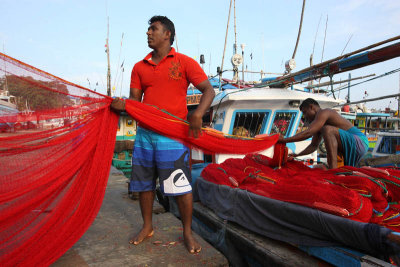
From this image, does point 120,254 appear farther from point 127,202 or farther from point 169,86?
point 127,202

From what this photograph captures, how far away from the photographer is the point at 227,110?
247 inches

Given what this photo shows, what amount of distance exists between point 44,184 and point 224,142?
1.71 m

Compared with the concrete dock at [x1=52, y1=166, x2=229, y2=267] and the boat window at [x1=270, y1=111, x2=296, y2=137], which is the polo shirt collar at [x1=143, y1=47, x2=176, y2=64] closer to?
the concrete dock at [x1=52, y1=166, x2=229, y2=267]

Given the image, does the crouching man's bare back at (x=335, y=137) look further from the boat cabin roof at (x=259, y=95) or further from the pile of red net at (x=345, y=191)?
the boat cabin roof at (x=259, y=95)

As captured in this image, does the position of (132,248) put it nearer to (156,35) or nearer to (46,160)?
(46,160)

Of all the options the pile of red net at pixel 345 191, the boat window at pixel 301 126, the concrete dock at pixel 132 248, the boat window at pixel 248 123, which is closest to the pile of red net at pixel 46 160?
the concrete dock at pixel 132 248

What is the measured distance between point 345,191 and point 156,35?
6.62 feet

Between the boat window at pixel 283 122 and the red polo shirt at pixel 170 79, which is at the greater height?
the red polo shirt at pixel 170 79

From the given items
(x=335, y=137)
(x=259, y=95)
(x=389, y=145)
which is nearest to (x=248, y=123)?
(x=259, y=95)

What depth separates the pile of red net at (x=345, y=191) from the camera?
213cm

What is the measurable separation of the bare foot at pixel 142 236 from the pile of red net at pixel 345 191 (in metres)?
1.26

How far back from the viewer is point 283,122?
6.80 metres

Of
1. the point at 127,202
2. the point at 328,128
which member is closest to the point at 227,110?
the point at 328,128

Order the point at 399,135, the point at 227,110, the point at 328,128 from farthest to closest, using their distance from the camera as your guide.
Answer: the point at 399,135, the point at 227,110, the point at 328,128
